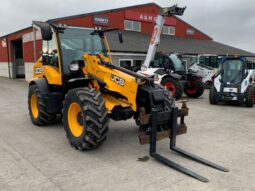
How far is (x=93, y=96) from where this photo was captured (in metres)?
4.62

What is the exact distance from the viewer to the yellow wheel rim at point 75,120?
5055mm

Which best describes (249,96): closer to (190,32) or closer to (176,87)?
(176,87)

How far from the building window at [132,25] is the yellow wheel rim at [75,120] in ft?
61.8

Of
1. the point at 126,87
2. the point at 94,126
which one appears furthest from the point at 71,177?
the point at 126,87

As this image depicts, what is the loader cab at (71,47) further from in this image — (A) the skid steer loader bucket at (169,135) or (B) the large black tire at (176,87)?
(B) the large black tire at (176,87)

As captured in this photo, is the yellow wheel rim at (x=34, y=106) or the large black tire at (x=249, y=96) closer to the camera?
the yellow wheel rim at (x=34, y=106)

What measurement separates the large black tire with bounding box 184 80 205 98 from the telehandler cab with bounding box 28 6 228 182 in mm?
7099

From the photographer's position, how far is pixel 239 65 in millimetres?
10445

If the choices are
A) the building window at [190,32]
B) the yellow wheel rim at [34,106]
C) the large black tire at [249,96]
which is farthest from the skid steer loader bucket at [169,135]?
the building window at [190,32]

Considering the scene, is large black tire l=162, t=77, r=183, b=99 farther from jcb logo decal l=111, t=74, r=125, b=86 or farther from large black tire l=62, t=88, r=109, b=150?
large black tire l=62, t=88, r=109, b=150

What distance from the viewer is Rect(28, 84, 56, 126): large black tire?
20.8ft

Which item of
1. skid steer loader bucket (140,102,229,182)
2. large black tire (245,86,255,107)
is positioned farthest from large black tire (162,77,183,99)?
skid steer loader bucket (140,102,229,182)

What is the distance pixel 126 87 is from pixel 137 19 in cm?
2000

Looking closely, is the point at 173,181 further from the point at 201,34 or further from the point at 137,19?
the point at 201,34
